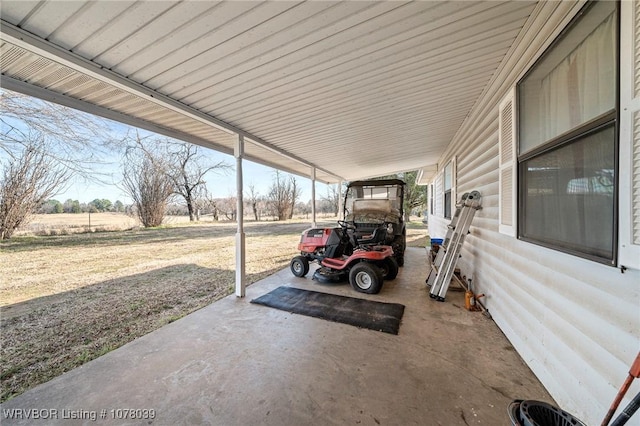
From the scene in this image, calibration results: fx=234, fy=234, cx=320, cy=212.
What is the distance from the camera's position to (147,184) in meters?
14.4

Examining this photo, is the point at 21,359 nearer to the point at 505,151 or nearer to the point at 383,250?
the point at 383,250

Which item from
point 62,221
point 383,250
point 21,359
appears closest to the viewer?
point 21,359

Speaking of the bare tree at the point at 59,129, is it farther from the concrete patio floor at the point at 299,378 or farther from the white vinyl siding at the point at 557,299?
the white vinyl siding at the point at 557,299

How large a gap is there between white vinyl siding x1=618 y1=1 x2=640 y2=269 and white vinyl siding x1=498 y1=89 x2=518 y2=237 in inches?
47.3

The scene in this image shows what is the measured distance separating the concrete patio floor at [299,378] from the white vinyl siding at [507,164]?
1250 millimetres

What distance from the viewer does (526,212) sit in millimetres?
2092

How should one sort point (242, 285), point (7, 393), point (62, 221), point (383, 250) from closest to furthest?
point (7, 393) → point (242, 285) → point (383, 250) → point (62, 221)

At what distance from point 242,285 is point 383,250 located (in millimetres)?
2471

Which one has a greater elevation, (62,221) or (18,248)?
(62,221)

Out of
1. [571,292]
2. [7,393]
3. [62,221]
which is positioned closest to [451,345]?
[571,292]

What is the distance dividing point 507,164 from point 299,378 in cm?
286

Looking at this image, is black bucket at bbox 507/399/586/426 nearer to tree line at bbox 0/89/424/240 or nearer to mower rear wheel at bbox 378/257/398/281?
mower rear wheel at bbox 378/257/398/281

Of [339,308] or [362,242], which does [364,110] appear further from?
[339,308]

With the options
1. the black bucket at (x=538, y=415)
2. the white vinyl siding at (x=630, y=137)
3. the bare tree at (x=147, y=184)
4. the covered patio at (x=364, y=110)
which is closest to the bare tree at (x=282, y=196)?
the bare tree at (x=147, y=184)
